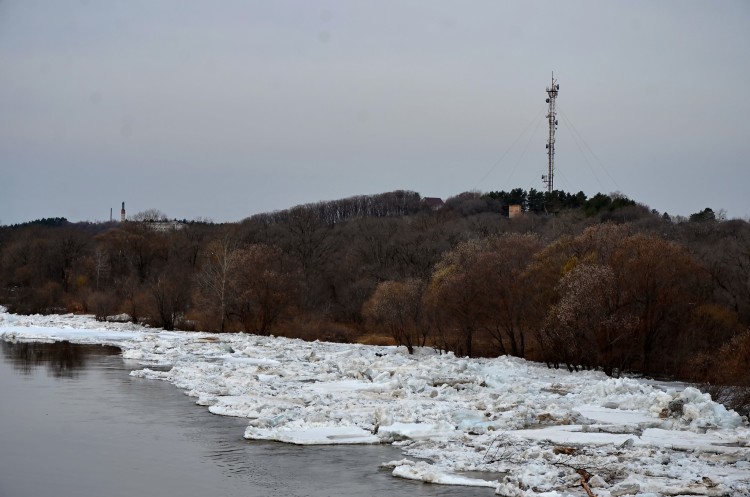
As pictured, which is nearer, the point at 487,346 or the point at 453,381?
the point at 453,381

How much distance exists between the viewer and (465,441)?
17797 millimetres

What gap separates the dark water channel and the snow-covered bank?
0.78 m

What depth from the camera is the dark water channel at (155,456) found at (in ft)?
46.9

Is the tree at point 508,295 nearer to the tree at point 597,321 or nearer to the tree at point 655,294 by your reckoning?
the tree at point 597,321

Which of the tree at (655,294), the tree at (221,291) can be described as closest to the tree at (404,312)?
the tree at (655,294)

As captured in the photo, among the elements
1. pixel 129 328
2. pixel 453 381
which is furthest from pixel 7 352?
pixel 453 381

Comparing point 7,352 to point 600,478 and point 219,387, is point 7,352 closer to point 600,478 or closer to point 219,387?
point 219,387

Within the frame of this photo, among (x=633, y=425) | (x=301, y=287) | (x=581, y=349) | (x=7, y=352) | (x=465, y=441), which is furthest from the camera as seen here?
(x=301, y=287)

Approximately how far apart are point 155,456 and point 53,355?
23905 mm

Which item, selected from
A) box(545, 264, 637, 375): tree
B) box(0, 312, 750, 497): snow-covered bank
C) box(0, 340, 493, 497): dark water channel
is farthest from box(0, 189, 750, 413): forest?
box(0, 340, 493, 497): dark water channel

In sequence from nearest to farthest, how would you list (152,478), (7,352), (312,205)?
(152,478) → (7,352) → (312,205)

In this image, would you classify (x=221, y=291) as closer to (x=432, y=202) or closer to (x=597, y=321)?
(x=597, y=321)

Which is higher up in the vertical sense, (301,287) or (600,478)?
(301,287)

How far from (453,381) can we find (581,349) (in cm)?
894
